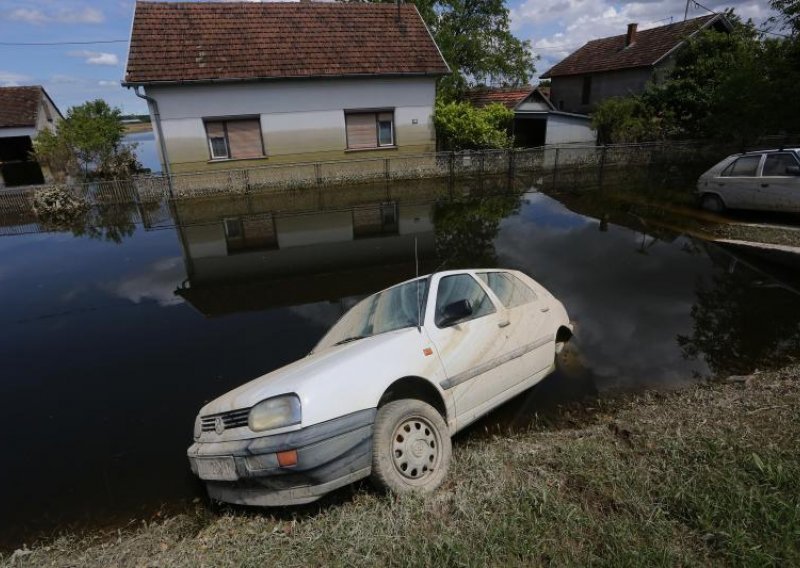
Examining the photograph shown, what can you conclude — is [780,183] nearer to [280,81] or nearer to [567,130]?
[567,130]

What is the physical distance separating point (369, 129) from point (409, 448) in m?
18.8

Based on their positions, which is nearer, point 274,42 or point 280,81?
point 280,81

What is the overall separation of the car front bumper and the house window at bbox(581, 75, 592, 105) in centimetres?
3386

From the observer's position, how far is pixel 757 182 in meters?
10.4

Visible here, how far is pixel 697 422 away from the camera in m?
3.80

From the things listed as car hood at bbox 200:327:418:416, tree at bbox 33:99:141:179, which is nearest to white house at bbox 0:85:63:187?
tree at bbox 33:99:141:179

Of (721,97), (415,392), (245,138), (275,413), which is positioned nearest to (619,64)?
(721,97)

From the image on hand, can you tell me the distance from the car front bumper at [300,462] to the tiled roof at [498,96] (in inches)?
982

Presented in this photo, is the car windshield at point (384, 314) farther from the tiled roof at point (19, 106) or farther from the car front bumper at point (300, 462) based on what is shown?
the tiled roof at point (19, 106)

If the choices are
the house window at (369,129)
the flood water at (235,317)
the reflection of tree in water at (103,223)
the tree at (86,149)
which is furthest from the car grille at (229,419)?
the tree at (86,149)

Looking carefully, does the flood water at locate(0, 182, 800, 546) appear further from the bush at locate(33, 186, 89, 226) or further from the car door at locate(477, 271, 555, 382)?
the bush at locate(33, 186, 89, 226)

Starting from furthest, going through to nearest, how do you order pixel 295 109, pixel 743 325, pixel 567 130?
pixel 567 130 → pixel 295 109 → pixel 743 325

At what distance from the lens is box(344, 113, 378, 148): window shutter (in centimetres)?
1986

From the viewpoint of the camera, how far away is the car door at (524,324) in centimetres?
431
